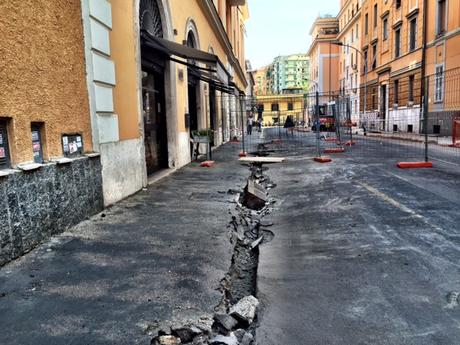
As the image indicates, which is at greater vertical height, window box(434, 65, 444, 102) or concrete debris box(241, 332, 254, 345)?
window box(434, 65, 444, 102)

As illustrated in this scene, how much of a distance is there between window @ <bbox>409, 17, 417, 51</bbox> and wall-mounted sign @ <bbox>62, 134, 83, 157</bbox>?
1112 inches

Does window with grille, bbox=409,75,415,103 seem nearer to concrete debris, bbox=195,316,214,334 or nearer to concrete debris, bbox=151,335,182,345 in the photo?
concrete debris, bbox=195,316,214,334

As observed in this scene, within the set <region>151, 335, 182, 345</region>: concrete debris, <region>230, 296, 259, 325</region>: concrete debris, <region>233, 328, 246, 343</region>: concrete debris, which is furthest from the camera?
<region>230, 296, 259, 325</region>: concrete debris

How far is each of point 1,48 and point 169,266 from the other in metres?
2.51

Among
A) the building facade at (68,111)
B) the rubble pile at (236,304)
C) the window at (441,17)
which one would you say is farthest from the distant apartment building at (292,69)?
the rubble pile at (236,304)

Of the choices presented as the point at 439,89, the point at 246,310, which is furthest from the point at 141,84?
the point at 439,89

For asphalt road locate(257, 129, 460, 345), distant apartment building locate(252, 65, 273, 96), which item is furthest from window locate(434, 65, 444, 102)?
distant apartment building locate(252, 65, 273, 96)

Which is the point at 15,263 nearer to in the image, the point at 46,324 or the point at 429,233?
the point at 46,324

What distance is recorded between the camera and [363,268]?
12.2ft

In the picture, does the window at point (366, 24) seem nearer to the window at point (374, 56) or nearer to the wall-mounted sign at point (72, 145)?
the window at point (374, 56)

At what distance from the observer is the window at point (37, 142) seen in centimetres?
432

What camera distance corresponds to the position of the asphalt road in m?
2.70

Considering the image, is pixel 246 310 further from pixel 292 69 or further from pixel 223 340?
pixel 292 69

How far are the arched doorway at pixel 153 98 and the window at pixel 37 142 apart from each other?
4.77 m
